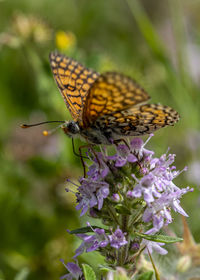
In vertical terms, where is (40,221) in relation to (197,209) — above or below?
above

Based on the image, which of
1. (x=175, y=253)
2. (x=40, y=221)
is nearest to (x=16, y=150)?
(x=40, y=221)

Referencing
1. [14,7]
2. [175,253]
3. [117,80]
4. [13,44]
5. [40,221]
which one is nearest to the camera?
[117,80]

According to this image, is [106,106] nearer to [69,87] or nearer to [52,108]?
[69,87]

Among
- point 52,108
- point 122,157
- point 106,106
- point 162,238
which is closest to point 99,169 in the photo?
point 122,157

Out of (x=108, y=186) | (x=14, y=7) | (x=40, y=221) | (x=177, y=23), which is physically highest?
(x=14, y=7)

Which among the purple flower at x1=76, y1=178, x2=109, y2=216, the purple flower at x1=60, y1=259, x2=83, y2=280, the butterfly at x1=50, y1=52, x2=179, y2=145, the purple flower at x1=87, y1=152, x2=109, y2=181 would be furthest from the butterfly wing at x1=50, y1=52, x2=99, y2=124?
the purple flower at x1=60, y1=259, x2=83, y2=280

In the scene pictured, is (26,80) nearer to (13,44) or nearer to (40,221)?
(13,44)

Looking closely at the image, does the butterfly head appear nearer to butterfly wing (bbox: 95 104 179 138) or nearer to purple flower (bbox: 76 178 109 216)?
butterfly wing (bbox: 95 104 179 138)

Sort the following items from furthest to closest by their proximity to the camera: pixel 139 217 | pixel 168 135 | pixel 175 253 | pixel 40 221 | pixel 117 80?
pixel 168 135, pixel 40 221, pixel 175 253, pixel 139 217, pixel 117 80
